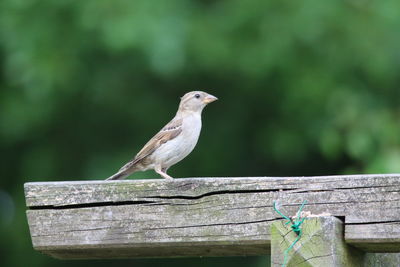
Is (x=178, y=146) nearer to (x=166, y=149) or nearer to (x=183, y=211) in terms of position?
(x=166, y=149)

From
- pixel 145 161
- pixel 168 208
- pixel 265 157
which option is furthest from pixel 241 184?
pixel 265 157

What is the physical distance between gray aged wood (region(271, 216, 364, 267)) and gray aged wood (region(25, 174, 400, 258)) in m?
0.06

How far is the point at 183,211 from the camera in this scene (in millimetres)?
2670

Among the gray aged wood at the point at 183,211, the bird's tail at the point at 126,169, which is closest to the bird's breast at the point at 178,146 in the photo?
the bird's tail at the point at 126,169

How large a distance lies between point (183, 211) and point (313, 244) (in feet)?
1.53

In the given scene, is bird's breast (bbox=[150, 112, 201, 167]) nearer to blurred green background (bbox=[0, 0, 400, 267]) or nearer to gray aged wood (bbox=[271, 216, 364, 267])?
blurred green background (bbox=[0, 0, 400, 267])

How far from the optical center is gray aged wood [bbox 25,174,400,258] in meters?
2.48

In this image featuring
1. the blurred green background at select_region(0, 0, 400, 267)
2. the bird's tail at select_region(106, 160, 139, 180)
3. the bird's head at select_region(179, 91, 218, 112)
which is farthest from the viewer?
the blurred green background at select_region(0, 0, 400, 267)

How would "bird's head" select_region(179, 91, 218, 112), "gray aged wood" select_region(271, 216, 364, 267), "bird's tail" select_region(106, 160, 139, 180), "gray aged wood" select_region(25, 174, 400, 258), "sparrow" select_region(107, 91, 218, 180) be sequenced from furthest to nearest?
"bird's head" select_region(179, 91, 218, 112) → "sparrow" select_region(107, 91, 218, 180) → "bird's tail" select_region(106, 160, 139, 180) → "gray aged wood" select_region(25, 174, 400, 258) → "gray aged wood" select_region(271, 216, 364, 267)

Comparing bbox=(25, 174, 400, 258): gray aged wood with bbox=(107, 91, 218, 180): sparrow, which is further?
bbox=(107, 91, 218, 180): sparrow

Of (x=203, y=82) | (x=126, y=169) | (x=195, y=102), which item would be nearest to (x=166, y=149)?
(x=126, y=169)

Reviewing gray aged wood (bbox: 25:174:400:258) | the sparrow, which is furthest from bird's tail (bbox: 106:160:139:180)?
gray aged wood (bbox: 25:174:400:258)

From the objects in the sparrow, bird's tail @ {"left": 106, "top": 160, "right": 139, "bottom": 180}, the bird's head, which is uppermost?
the bird's head

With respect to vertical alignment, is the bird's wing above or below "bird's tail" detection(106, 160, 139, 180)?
above
